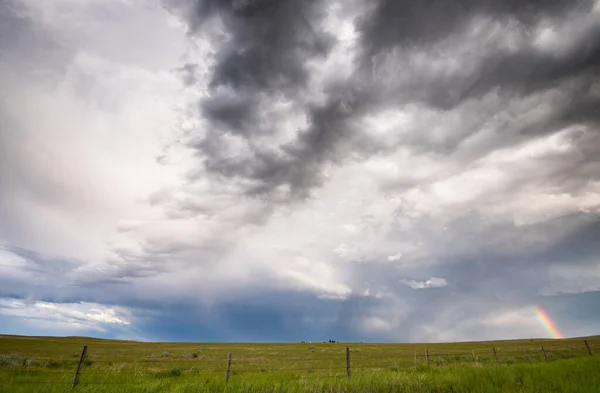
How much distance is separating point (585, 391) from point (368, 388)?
6289 mm

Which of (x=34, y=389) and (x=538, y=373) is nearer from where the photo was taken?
(x=34, y=389)

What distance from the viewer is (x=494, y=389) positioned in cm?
1050

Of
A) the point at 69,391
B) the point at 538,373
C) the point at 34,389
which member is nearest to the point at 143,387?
the point at 69,391

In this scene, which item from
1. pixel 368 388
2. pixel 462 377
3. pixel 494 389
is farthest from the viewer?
pixel 462 377

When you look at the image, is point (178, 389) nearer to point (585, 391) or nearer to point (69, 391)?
point (69, 391)

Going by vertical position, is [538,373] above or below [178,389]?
above

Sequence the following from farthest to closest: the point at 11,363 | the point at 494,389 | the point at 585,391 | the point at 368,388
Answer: the point at 11,363
the point at 368,388
the point at 494,389
the point at 585,391

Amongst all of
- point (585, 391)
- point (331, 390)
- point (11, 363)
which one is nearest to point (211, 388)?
point (331, 390)

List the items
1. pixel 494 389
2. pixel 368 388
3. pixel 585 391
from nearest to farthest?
pixel 585 391 → pixel 494 389 → pixel 368 388

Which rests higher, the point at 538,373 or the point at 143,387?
the point at 538,373

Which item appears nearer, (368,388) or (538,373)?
(368,388)

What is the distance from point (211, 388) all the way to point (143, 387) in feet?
8.60

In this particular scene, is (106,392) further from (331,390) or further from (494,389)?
(494,389)

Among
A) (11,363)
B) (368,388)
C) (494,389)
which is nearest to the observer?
→ (494,389)
